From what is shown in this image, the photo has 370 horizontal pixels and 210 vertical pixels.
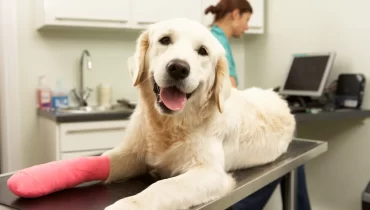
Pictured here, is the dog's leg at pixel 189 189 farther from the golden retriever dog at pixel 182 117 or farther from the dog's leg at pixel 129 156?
the dog's leg at pixel 129 156

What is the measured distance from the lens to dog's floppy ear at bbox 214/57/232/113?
117cm

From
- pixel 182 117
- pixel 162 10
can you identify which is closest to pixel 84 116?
pixel 162 10

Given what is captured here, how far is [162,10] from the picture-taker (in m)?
2.96

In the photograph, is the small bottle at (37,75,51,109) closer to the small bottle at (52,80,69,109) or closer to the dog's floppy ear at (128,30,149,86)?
the small bottle at (52,80,69,109)

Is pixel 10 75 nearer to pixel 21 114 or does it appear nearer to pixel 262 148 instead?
pixel 21 114

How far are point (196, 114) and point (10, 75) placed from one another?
209 cm

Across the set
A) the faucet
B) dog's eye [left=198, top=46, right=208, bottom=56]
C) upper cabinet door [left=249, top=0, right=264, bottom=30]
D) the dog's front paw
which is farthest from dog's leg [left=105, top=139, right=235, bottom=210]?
upper cabinet door [left=249, top=0, right=264, bottom=30]

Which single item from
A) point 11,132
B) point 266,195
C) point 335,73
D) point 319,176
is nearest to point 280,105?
point 266,195

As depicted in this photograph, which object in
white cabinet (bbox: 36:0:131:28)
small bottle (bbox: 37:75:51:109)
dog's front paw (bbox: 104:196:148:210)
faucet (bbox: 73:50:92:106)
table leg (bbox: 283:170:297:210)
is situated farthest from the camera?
faucet (bbox: 73:50:92:106)

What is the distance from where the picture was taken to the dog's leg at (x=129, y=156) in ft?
3.75

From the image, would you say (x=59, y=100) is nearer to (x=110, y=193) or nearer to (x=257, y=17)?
(x=257, y=17)

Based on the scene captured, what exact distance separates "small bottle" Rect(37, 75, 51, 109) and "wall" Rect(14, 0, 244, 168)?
0.05 metres

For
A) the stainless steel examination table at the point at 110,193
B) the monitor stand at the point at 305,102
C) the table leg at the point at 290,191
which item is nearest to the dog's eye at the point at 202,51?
the stainless steel examination table at the point at 110,193

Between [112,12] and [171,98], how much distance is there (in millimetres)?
1886
